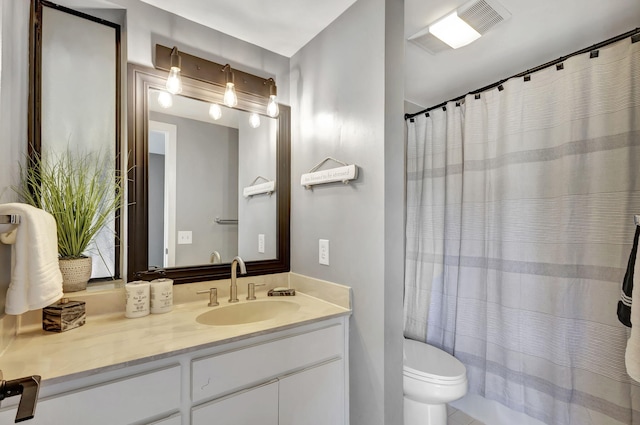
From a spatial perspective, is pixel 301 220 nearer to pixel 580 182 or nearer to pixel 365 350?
pixel 365 350

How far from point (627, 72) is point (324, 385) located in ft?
6.94

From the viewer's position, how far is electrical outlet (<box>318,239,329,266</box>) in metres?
1.50

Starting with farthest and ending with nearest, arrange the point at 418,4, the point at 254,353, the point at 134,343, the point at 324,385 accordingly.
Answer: the point at 418,4 < the point at 324,385 < the point at 254,353 < the point at 134,343

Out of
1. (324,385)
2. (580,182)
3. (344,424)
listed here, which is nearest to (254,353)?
(324,385)

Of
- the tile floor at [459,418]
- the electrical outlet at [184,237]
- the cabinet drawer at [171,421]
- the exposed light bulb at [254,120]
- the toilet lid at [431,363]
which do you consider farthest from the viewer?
the tile floor at [459,418]

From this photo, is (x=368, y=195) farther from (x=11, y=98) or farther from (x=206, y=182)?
(x=11, y=98)

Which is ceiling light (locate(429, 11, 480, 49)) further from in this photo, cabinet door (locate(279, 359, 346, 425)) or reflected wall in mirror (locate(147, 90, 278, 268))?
cabinet door (locate(279, 359, 346, 425))

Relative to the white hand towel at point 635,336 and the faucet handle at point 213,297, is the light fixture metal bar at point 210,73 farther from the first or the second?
the white hand towel at point 635,336

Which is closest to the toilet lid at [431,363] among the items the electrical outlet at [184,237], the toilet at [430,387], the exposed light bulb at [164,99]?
the toilet at [430,387]

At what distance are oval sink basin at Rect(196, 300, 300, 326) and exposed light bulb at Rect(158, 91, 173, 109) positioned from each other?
1.06 metres

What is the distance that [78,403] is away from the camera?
783 mm

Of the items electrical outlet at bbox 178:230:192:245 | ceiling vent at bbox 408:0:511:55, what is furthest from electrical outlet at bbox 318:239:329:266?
ceiling vent at bbox 408:0:511:55

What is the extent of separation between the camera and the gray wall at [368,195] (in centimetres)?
124

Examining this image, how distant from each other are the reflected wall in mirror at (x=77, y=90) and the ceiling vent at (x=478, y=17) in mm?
1590
